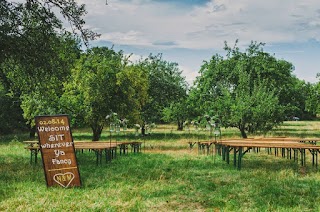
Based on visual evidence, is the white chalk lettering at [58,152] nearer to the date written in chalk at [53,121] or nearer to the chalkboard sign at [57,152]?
the chalkboard sign at [57,152]

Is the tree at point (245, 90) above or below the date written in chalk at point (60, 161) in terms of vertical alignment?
above

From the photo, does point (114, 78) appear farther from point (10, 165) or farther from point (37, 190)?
point (37, 190)

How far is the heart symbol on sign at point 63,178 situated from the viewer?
9.65m

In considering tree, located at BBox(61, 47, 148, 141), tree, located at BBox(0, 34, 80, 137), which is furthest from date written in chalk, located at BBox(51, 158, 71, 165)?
tree, located at BBox(61, 47, 148, 141)

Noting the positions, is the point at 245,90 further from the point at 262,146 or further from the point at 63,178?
the point at 63,178

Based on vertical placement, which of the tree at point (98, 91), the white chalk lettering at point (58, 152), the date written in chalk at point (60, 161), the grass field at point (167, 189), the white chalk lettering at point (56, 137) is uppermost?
the tree at point (98, 91)

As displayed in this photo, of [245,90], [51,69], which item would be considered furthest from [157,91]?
[51,69]

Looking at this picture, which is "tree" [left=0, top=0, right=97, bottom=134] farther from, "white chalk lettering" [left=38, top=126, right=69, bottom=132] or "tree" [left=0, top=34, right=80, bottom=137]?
"white chalk lettering" [left=38, top=126, right=69, bottom=132]

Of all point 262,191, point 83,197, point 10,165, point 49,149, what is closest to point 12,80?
point 10,165

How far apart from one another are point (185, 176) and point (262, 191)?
277 centimetres

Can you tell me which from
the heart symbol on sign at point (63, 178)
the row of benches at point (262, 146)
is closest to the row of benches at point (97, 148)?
the heart symbol on sign at point (63, 178)

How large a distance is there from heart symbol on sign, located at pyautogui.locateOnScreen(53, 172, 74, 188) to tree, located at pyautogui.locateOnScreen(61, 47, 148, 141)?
1302 cm

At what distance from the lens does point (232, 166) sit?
44.3ft

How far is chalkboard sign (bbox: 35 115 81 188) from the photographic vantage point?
9.69 m
